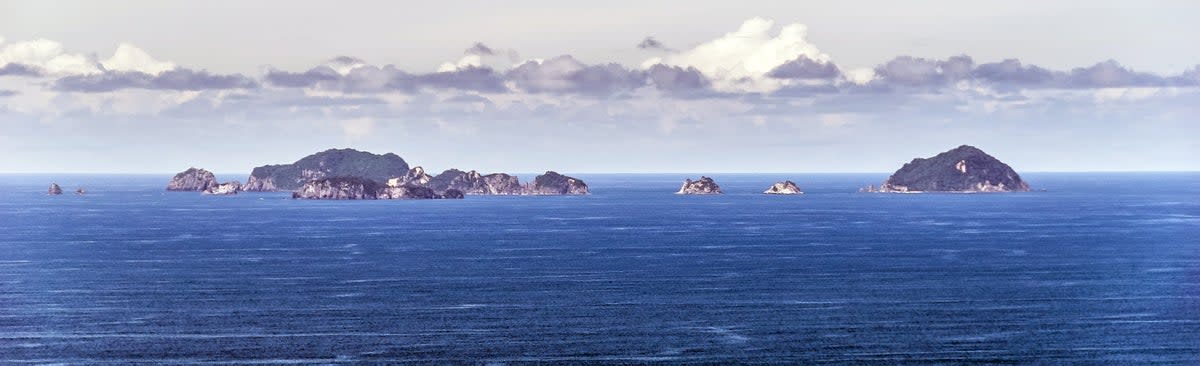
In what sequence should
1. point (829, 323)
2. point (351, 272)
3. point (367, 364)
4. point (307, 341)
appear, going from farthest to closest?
point (351, 272) → point (829, 323) → point (307, 341) → point (367, 364)

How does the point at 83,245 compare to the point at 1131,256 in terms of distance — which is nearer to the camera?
the point at 1131,256

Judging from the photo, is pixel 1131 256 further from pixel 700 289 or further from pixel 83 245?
pixel 83 245

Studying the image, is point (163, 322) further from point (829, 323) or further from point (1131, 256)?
point (1131, 256)

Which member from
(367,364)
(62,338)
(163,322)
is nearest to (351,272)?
(163,322)

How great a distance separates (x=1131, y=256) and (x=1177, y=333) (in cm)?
7066

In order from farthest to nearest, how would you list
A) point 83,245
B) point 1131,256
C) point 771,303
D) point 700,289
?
point 83,245 → point 1131,256 → point 700,289 → point 771,303

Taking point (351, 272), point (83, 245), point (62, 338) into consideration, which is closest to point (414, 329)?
point (62, 338)

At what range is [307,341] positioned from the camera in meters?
89.8

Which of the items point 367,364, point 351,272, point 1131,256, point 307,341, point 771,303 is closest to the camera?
point 367,364

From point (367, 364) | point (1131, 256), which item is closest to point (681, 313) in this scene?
point (367, 364)

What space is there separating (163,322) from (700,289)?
5133cm

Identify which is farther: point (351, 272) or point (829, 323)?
point (351, 272)

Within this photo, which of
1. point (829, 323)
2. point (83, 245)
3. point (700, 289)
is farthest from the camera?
point (83, 245)

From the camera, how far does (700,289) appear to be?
A: 12119 centimetres
